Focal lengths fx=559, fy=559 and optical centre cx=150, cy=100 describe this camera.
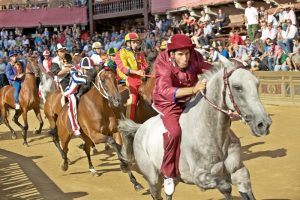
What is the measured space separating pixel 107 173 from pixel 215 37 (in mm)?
15612

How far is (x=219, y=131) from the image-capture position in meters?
5.71

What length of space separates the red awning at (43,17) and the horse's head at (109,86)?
93.4 ft

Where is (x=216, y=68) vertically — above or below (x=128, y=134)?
above

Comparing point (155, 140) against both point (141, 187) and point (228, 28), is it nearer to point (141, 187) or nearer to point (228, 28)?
point (141, 187)

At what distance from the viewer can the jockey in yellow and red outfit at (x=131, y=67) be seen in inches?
419

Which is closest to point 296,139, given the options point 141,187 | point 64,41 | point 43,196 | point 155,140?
point 141,187

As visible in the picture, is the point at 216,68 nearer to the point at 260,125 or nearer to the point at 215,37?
the point at 260,125

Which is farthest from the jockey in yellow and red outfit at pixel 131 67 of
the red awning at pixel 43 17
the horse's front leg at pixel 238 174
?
the red awning at pixel 43 17

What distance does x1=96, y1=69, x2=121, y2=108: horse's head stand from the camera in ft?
33.2

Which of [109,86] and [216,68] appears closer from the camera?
[216,68]

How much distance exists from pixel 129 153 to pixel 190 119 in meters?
1.81

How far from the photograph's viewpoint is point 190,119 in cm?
600

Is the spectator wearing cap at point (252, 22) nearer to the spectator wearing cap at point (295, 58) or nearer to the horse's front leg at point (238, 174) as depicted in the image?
the spectator wearing cap at point (295, 58)

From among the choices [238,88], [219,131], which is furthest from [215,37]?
[238,88]
